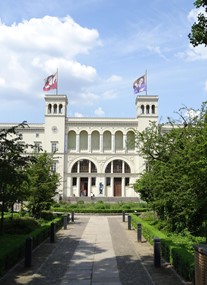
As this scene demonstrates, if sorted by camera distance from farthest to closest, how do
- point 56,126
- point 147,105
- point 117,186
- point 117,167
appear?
point 147,105
point 117,167
point 56,126
point 117,186

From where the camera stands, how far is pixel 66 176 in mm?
69625

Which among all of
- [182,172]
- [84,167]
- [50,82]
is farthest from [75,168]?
[182,172]

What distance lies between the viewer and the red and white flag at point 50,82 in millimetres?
61125

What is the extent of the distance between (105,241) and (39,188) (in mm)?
9066

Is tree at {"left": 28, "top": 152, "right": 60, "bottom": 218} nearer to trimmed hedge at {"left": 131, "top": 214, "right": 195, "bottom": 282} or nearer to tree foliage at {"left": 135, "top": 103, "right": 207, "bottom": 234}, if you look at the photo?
tree foliage at {"left": 135, "top": 103, "right": 207, "bottom": 234}

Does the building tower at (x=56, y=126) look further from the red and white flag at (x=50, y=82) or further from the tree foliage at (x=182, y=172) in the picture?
the tree foliage at (x=182, y=172)

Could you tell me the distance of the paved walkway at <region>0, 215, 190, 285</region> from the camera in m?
10.6

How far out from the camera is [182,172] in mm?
14586

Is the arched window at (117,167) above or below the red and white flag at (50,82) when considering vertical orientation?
below

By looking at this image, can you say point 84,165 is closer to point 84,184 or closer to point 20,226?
point 84,184

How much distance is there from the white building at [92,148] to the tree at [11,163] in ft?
159

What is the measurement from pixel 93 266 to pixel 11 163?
6768 mm

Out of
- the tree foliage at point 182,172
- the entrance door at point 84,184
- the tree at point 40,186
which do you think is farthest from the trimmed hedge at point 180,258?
the entrance door at point 84,184

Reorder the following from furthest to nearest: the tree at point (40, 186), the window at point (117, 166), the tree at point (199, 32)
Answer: the window at point (117, 166) < the tree at point (40, 186) < the tree at point (199, 32)
